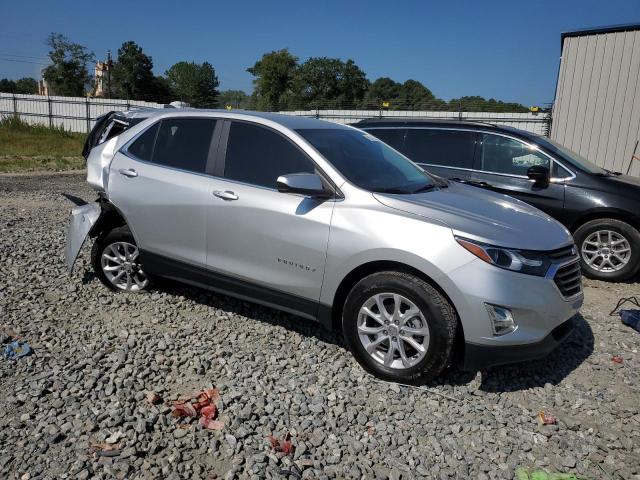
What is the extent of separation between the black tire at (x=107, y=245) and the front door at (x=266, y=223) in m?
1.04

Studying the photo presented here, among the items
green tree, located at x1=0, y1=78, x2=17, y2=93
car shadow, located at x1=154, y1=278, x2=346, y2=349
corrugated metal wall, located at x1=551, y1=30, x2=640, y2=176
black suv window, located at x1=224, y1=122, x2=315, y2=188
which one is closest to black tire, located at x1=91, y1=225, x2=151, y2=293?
car shadow, located at x1=154, y1=278, x2=346, y2=349

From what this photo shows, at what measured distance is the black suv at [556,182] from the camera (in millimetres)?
5922

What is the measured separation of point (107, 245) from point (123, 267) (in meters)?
0.25

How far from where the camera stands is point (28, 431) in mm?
2912

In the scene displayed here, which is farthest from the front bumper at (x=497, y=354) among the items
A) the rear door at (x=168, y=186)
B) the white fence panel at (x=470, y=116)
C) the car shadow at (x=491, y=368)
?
the white fence panel at (x=470, y=116)

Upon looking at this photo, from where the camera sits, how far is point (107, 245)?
483 cm

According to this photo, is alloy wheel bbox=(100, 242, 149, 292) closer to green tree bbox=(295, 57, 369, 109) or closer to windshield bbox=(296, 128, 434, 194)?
windshield bbox=(296, 128, 434, 194)

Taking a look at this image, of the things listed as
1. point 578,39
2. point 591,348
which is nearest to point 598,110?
point 578,39

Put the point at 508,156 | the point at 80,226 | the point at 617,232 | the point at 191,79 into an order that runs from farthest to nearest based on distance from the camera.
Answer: the point at 191,79
the point at 508,156
the point at 617,232
the point at 80,226

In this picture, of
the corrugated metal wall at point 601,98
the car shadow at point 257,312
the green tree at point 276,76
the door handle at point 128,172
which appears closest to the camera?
the car shadow at point 257,312

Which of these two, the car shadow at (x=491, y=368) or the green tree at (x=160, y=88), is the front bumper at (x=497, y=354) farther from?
the green tree at (x=160, y=88)

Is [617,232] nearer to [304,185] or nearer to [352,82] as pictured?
[304,185]

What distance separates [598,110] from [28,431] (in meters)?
14.4

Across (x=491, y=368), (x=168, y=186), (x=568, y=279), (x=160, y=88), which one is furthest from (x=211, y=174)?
(x=160, y=88)
